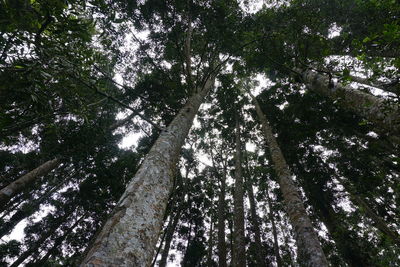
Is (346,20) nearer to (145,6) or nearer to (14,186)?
(145,6)

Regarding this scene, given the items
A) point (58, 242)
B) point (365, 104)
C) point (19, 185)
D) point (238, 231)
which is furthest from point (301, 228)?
point (58, 242)

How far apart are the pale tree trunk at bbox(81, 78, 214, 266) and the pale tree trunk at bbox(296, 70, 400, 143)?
271 centimetres

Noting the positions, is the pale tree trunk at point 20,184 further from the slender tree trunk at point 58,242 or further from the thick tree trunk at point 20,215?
the thick tree trunk at point 20,215

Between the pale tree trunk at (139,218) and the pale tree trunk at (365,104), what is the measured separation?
8.88ft

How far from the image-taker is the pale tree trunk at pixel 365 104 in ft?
8.90

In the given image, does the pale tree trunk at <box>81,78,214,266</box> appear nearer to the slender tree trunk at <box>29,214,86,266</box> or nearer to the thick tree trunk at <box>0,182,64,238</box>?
the slender tree trunk at <box>29,214,86,266</box>

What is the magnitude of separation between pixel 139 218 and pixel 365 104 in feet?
12.2

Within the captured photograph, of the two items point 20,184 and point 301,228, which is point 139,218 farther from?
point 20,184

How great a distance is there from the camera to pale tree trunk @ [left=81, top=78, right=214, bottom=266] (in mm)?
1363

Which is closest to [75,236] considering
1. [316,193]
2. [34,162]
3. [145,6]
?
[34,162]

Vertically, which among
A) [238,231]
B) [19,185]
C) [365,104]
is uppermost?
[19,185]

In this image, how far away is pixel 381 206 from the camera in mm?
8977

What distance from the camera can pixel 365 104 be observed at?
3129 mm

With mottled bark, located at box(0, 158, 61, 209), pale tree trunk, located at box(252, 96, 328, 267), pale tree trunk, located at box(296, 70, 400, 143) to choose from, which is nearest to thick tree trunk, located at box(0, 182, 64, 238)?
mottled bark, located at box(0, 158, 61, 209)
